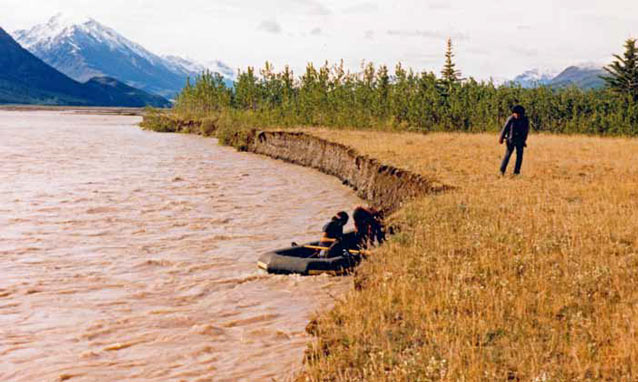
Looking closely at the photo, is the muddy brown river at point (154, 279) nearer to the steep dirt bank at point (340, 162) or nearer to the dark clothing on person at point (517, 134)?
the steep dirt bank at point (340, 162)

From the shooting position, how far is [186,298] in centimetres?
1271

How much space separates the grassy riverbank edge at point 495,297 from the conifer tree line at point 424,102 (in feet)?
121

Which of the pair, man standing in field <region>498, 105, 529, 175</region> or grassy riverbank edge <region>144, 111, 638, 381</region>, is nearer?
grassy riverbank edge <region>144, 111, 638, 381</region>

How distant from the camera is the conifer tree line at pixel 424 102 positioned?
54500 mm

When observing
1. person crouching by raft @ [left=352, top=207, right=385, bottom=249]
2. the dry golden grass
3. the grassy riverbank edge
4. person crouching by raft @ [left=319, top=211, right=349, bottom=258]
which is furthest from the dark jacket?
person crouching by raft @ [left=319, top=211, right=349, bottom=258]

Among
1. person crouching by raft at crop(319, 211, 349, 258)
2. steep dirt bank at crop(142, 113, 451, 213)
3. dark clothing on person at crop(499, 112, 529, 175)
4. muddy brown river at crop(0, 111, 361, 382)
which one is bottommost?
muddy brown river at crop(0, 111, 361, 382)

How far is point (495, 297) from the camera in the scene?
9.18m

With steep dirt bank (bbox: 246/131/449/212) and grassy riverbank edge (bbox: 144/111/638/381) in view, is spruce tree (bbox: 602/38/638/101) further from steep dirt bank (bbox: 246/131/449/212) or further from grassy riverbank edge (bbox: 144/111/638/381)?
grassy riverbank edge (bbox: 144/111/638/381)

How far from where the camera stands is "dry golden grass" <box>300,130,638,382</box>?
706 centimetres

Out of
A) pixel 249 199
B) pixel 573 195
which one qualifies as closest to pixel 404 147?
pixel 249 199

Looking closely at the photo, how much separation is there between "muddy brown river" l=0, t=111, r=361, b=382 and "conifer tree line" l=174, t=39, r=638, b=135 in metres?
25.5

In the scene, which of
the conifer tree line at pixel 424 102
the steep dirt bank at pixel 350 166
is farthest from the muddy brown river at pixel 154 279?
the conifer tree line at pixel 424 102

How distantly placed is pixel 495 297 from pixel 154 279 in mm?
7751

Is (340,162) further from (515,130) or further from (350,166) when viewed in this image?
(515,130)
